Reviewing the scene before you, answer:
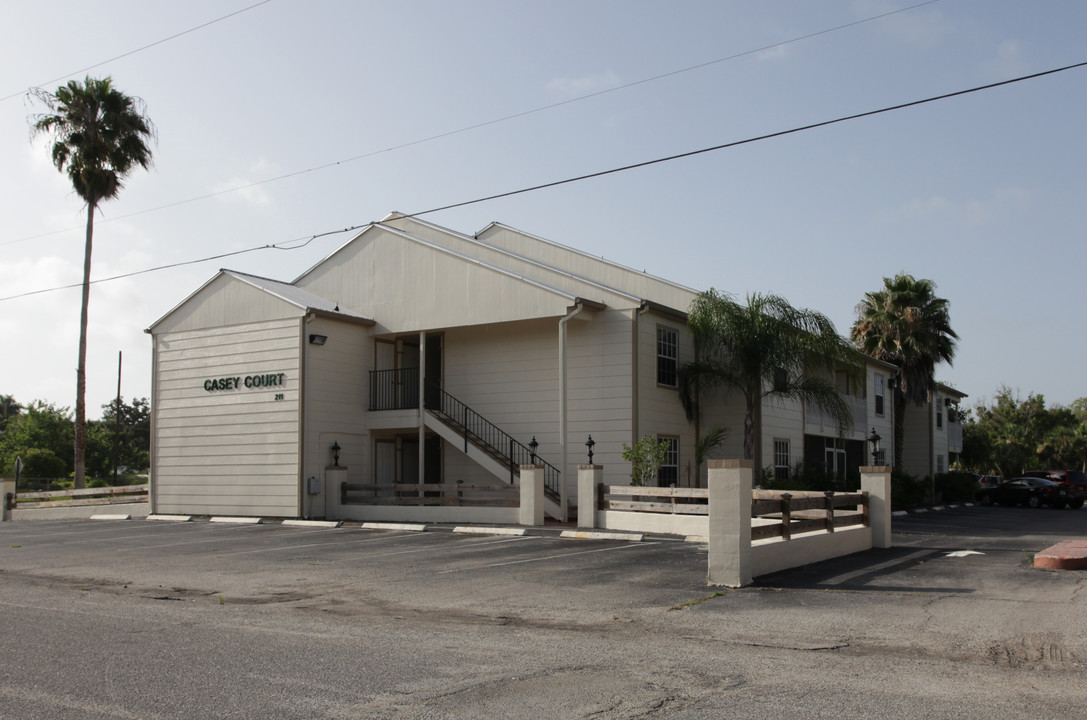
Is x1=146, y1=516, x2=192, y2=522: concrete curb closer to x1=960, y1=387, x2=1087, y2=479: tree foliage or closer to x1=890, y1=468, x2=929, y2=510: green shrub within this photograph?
x1=890, y1=468, x2=929, y2=510: green shrub

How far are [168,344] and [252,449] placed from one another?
471 cm

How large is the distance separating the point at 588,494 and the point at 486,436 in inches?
207

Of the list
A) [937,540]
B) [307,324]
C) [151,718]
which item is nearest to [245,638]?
[151,718]

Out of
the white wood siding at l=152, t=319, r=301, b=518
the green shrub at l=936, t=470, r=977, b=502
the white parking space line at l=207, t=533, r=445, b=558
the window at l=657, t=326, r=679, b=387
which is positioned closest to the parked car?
the green shrub at l=936, t=470, r=977, b=502

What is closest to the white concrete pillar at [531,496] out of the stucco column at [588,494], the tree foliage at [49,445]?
the stucco column at [588,494]

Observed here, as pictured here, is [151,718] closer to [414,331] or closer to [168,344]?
[414,331]

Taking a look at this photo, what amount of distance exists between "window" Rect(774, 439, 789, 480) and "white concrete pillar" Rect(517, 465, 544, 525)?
30.4ft

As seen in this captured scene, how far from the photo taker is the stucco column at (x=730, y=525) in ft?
35.3

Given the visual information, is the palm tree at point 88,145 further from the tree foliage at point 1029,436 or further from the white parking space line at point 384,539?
the tree foliage at point 1029,436

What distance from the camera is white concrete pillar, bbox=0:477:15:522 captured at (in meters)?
27.1

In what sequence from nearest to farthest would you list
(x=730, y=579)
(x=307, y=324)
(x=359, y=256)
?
(x=730, y=579) → (x=307, y=324) → (x=359, y=256)

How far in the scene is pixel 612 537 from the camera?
55.0ft

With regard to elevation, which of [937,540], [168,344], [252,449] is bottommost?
[937,540]

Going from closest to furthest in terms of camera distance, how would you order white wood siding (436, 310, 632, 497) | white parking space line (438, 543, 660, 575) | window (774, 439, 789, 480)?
1. white parking space line (438, 543, 660, 575)
2. white wood siding (436, 310, 632, 497)
3. window (774, 439, 789, 480)
